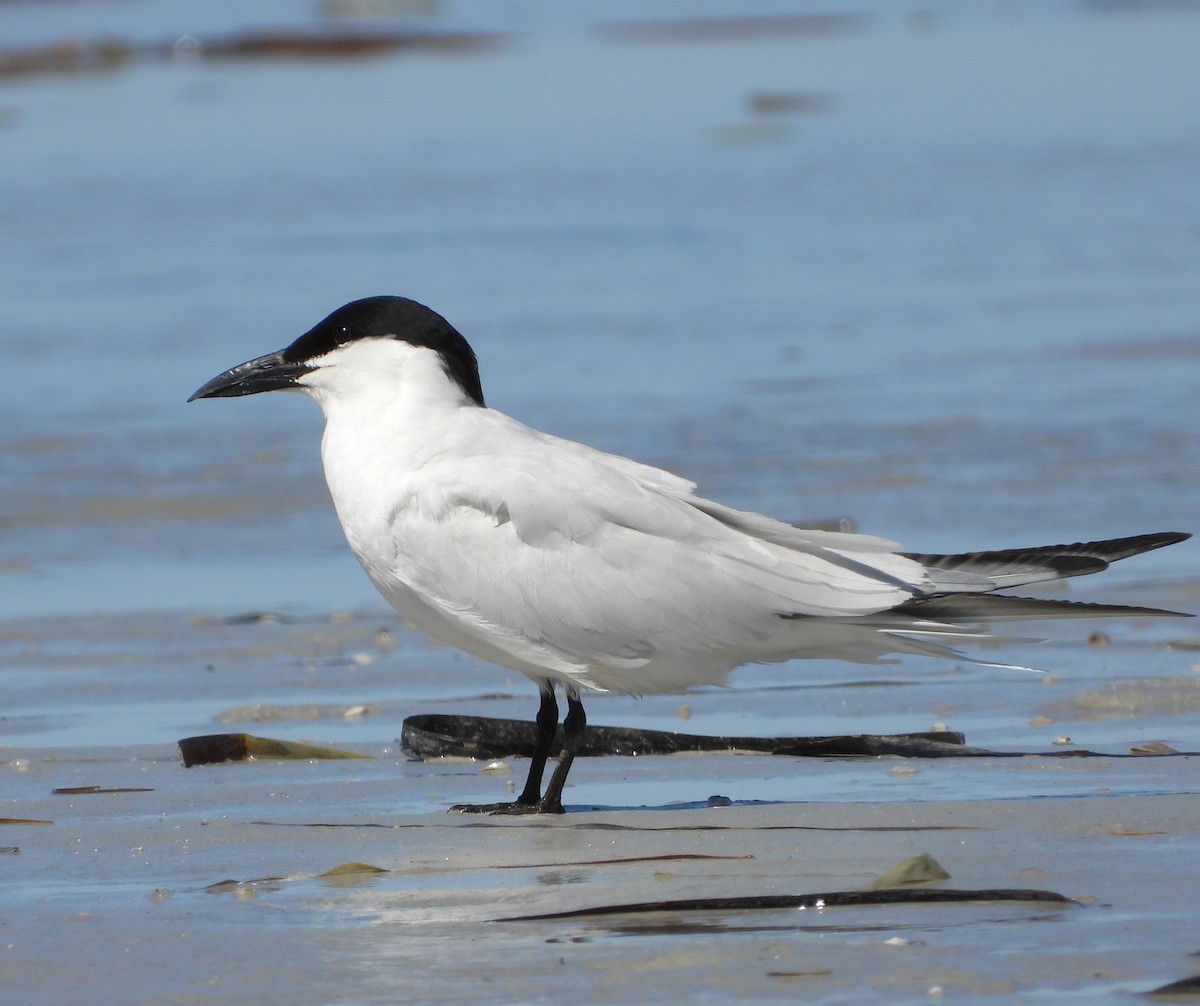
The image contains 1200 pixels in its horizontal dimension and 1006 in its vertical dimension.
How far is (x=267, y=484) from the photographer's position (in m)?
9.46

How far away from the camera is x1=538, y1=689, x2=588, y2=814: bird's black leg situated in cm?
493

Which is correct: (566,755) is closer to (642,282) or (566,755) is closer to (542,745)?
(542,745)

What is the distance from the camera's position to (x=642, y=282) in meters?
13.7

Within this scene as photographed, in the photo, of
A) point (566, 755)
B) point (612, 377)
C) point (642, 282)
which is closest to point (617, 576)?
point (566, 755)

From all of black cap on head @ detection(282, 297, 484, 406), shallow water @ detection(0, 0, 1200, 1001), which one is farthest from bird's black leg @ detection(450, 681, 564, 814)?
black cap on head @ detection(282, 297, 484, 406)

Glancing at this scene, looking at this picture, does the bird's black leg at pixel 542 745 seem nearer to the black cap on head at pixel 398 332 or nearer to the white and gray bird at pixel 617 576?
the white and gray bird at pixel 617 576

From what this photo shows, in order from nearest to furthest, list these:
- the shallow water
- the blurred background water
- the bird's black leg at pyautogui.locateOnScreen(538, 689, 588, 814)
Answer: the bird's black leg at pyautogui.locateOnScreen(538, 689, 588, 814) < the shallow water < the blurred background water

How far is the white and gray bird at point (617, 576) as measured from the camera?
496 cm

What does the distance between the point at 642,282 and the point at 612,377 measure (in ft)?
8.72

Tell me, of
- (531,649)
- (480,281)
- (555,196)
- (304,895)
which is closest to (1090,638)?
(531,649)

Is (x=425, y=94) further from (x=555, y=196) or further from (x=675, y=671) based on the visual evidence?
(x=675, y=671)

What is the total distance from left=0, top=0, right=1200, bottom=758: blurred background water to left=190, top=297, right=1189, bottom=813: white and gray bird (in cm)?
123

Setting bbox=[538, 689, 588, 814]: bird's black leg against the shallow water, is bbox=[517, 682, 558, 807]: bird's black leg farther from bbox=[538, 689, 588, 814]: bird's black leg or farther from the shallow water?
the shallow water

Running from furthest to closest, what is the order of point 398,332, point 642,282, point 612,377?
point 642,282, point 612,377, point 398,332
